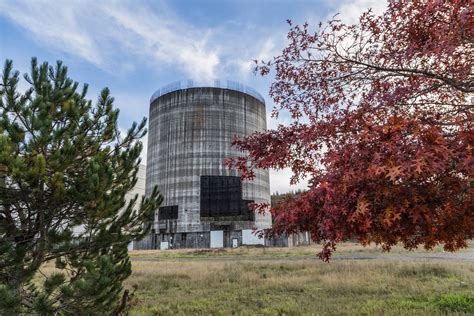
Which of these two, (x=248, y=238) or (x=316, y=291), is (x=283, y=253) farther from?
(x=316, y=291)

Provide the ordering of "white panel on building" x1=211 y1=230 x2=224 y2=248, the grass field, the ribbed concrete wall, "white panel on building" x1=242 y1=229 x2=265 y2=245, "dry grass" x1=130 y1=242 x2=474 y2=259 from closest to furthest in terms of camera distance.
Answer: the grass field < "dry grass" x1=130 y1=242 x2=474 y2=259 < "white panel on building" x1=211 y1=230 x2=224 y2=248 < the ribbed concrete wall < "white panel on building" x1=242 y1=229 x2=265 y2=245

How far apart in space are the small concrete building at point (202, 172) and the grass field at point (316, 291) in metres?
24.5

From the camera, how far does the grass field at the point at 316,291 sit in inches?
374

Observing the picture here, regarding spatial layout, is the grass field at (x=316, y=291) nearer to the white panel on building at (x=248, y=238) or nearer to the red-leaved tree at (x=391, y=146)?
the red-leaved tree at (x=391, y=146)

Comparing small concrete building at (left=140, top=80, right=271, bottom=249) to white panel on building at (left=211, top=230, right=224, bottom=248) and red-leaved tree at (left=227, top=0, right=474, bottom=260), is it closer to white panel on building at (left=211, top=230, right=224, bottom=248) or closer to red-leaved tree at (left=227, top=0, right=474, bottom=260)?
white panel on building at (left=211, top=230, right=224, bottom=248)

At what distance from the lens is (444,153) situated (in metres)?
3.23

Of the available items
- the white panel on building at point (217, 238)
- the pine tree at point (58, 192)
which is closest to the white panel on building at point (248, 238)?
the white panel on building at point (217, 238)

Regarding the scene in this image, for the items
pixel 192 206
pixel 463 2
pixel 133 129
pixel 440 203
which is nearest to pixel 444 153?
pixel 440 203

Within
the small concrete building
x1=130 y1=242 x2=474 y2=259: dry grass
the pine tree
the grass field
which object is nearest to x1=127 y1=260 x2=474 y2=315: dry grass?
the grass field

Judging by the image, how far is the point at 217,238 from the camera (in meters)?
43.5

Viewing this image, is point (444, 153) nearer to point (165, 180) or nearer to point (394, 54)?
point (394, 54)

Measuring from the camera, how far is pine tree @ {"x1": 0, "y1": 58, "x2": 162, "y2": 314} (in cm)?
564

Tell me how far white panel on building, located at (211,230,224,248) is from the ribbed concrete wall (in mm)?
1145

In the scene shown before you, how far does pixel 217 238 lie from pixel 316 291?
105 ft
